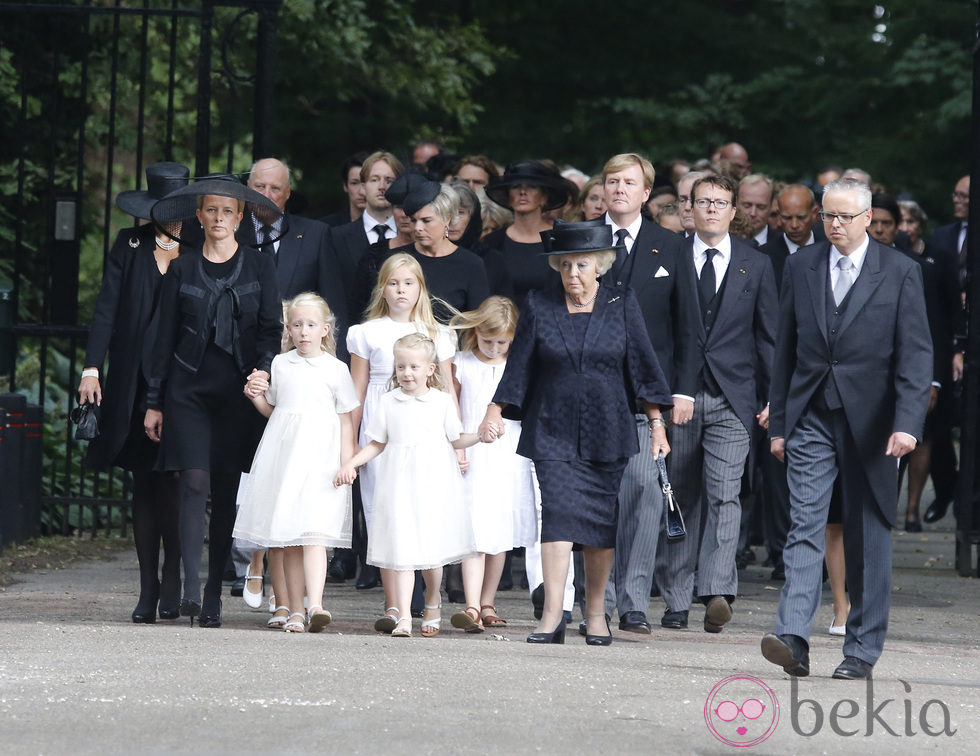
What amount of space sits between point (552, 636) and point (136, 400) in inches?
89.3

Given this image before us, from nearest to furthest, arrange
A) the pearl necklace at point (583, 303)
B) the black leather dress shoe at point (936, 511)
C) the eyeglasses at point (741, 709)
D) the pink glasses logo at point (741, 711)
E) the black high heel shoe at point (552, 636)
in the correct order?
1. the pink glasses logo at point (741, 711)
2. the eyeglasses at point (741, 709)
3. the black high heel shoe at point (552, 636)
4. the pearl necklace at point (583, 303)
5. the black leather dress shoe at point (936, 511)

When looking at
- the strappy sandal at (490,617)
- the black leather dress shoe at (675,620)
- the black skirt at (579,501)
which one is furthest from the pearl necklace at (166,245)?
the black leather dress shoe at (675,620)

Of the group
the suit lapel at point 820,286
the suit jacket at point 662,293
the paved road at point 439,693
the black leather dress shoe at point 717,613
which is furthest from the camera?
the suit jacket at point 662,293

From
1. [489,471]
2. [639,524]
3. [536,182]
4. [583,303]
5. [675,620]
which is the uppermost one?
[536,182]

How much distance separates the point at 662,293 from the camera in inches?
378

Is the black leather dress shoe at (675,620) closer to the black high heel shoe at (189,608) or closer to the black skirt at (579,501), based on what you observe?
the black skirt at (579,501)

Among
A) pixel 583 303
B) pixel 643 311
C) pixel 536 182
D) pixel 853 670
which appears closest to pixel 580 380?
pixel 583 303

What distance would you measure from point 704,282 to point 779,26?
17.4 meters

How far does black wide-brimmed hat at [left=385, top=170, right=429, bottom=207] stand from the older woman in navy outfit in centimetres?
160

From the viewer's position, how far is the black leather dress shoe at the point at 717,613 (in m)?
9.32

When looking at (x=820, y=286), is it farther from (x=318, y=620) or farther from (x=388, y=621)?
(x=318, y=620)

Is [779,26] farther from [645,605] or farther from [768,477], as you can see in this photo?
[645,605]

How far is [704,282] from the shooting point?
9.84 m

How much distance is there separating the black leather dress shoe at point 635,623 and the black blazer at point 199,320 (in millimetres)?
2052
